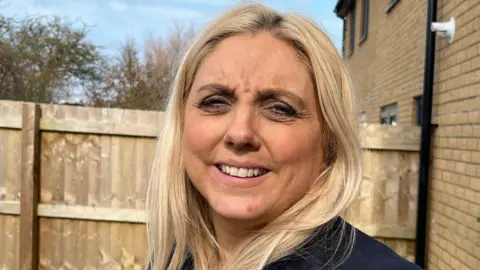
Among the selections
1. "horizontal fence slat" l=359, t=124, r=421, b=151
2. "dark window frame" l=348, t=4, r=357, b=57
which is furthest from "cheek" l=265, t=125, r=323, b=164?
"dark window frame" l=348, t=4, r=357, b=57

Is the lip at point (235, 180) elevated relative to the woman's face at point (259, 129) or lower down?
lower down

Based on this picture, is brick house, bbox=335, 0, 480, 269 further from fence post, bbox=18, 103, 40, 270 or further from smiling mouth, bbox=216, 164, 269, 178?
fence post, bbox=18, 103, 40, 270

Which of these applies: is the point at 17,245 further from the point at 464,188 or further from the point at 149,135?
the point at 464,188

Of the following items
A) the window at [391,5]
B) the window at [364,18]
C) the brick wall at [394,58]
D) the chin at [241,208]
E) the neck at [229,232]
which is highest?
the window at [364,18]

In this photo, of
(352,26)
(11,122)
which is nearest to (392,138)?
(11,122)

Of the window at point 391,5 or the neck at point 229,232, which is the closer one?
the neck at point 229,232

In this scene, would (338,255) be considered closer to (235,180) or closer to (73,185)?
(235,180)

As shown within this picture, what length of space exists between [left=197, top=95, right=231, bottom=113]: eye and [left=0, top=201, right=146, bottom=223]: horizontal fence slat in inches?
122

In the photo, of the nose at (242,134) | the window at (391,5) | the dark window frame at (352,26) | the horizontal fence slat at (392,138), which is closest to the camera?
the nose at (242,134)

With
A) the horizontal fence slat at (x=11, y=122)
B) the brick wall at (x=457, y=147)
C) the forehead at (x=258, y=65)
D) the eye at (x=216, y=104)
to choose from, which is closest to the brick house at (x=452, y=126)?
the brick wall at (x=457, y=147)

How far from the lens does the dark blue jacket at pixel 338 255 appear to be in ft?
3.86

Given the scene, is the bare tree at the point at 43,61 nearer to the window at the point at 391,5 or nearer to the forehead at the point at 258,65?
the window at the point at 391,5

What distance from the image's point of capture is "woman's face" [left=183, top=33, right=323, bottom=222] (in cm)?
137

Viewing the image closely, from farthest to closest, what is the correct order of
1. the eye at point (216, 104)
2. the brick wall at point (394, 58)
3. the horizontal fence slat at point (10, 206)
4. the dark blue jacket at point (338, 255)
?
1. the brick wall at point (394, 58)
2. the horizontal fence slat at point (10, 206)
3. the eye at point (216, 104)
4. the dark blue jacket at point (338, 255)
